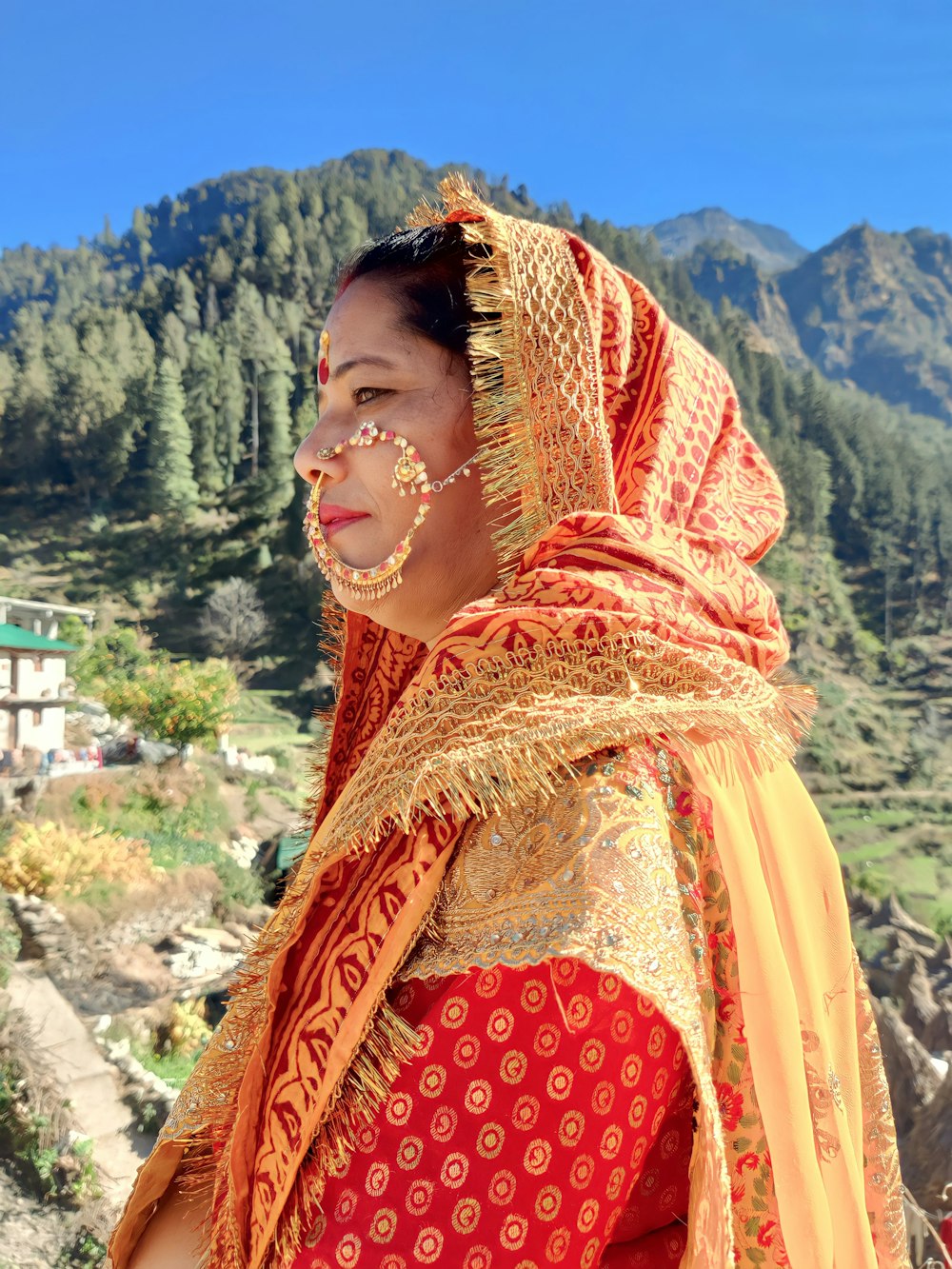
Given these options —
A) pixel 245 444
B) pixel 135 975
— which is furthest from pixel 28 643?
pixel 245 444

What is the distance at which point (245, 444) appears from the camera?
1678 inches

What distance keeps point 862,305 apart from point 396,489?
11113 cm

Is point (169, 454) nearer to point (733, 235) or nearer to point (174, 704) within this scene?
point (174, 704)

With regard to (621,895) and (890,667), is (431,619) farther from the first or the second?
(890,667)

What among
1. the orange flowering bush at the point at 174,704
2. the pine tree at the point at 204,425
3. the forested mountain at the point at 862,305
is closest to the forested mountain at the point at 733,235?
the forested mountain at the point at 862,305

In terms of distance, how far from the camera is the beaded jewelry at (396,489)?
1129 mm

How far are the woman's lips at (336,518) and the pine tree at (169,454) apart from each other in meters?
36.7

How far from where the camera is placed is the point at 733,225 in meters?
139

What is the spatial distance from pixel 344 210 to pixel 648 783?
62.2 meters

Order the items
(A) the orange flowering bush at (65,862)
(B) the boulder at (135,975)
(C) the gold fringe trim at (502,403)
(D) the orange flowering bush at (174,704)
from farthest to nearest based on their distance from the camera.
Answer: (D) the orange flowering bush at (174,704), (A) the orange flowering bush at (65,862), (B) the boulder at (135,975), (C) the gold fringe trim at (502,403)

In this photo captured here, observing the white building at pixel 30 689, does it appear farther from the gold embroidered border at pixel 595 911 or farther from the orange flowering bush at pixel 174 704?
the gold embroidered border at pixel 595 911

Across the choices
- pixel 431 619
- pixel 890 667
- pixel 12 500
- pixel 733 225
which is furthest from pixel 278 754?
pixel 733 225

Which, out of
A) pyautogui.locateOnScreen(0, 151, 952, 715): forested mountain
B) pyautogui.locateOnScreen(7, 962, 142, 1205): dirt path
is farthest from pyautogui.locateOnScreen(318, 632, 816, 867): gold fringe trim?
pyautogui.locateOnScreen(0, 151, 952, 715): forested mountain

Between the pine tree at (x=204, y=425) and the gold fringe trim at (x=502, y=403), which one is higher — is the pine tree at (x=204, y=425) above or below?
above
